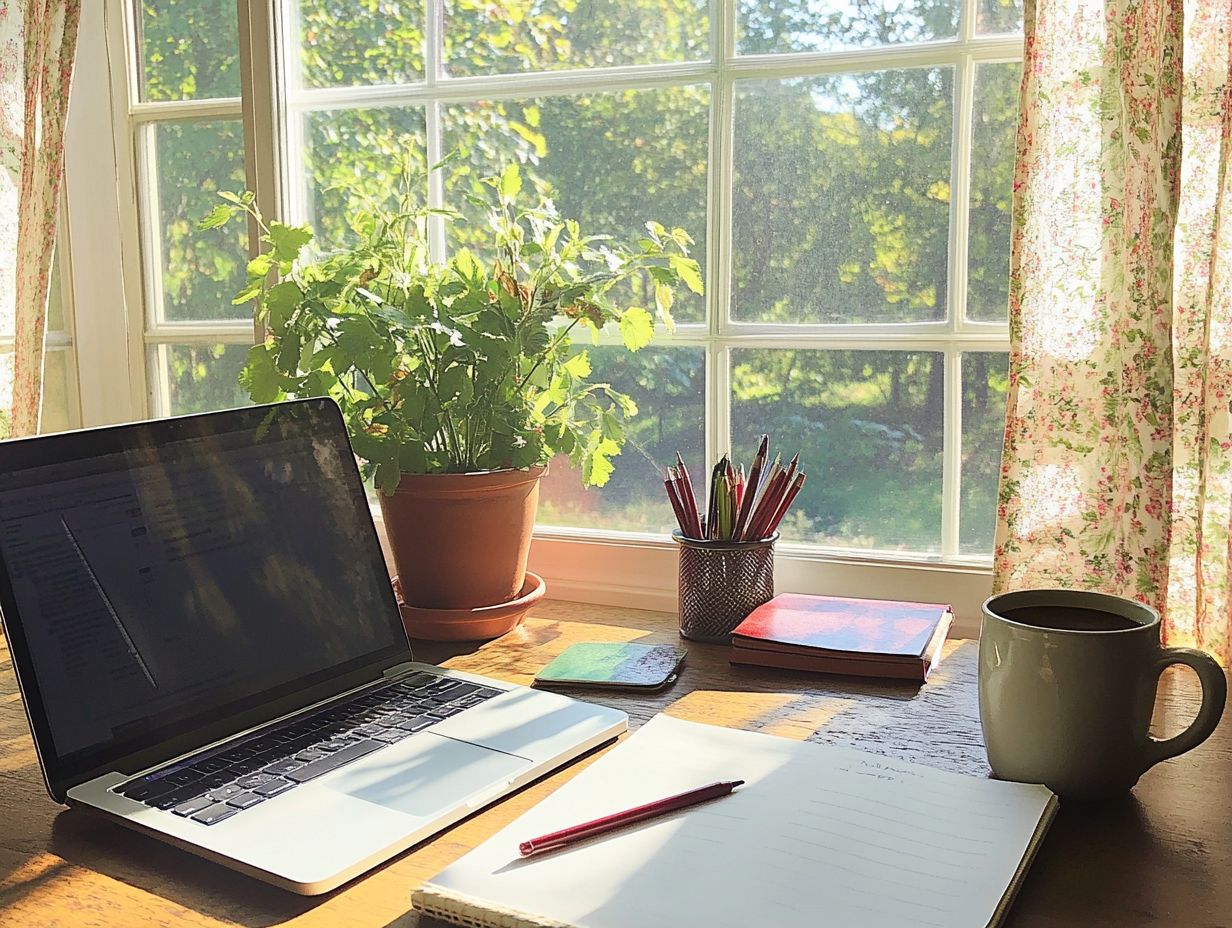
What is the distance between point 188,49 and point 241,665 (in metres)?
1.19

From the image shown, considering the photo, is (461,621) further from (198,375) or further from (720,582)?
(198,375)

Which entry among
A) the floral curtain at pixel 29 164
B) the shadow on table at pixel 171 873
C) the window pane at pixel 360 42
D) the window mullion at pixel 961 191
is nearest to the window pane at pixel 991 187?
the window mullion at pixel 961 191

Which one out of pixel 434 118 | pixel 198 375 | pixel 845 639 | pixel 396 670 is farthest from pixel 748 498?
pixel 198 375

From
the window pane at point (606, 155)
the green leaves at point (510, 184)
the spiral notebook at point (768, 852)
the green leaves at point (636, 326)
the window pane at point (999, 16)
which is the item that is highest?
the window pane at point (999, 16)

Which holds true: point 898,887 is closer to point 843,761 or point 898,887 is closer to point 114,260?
point 843,761

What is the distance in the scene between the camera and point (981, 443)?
144 centimetres

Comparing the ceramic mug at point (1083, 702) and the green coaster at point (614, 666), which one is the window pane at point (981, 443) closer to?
the green coaster at point (614, 666)

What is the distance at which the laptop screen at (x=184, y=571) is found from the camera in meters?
0.85

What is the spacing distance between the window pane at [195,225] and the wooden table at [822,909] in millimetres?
866

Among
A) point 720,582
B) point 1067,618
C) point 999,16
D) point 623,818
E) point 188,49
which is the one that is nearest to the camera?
point 623,818

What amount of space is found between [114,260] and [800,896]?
5.22 feet

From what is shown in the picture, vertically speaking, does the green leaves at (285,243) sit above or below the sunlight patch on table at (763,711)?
above

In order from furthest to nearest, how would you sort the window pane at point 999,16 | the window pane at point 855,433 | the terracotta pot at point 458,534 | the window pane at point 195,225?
the window pane at point 195,225, the window pane at point 855,433, the window pane at point 999,16, the terracotta pot at point 458,534

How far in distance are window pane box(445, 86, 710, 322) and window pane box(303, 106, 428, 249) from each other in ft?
0.21
